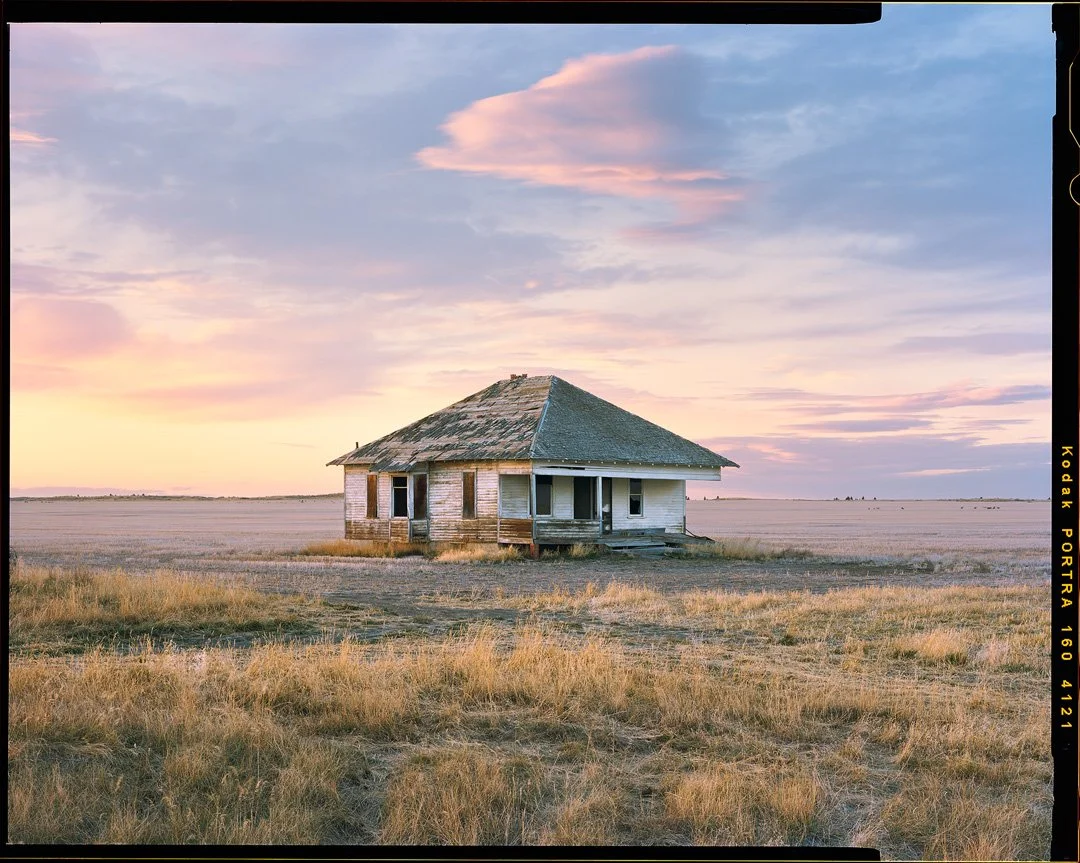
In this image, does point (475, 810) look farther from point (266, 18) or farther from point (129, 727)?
point (266, 18)

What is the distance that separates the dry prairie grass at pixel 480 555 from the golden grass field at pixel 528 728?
11269mm

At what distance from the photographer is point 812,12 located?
3.46 meters

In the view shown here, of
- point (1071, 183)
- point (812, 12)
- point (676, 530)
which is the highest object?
point (812, 12)

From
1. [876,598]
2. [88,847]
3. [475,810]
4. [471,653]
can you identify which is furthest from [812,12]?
[876,598]

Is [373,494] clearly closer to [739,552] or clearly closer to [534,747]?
[739,552]

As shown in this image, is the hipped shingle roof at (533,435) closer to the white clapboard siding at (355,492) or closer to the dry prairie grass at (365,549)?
the white clapboard siding at (355,492)

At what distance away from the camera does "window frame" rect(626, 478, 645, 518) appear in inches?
1220

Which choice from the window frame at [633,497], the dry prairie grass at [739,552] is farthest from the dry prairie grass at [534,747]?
the window frame at [633,497]

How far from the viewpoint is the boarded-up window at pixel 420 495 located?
97.2 ft

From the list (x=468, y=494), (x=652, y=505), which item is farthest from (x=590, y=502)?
(x=468, y=494)

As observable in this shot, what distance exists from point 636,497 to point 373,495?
335 inches

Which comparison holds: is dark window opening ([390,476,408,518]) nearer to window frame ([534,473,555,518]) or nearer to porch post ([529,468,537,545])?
window frame ([534,473,555,518])

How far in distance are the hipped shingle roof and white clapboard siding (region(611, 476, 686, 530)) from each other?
1184 mm

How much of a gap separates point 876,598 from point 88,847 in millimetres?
15017
